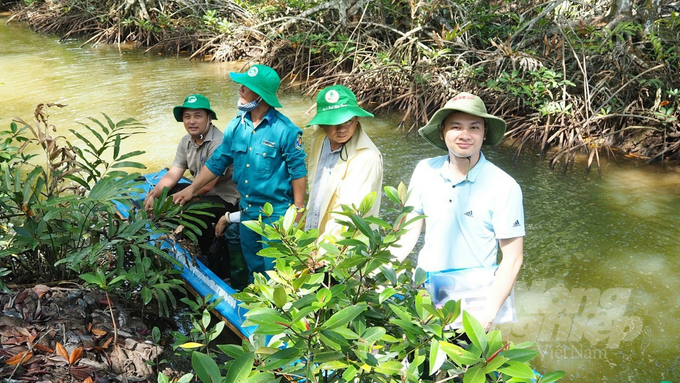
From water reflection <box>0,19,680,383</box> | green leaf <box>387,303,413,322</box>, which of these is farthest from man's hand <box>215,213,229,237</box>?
green leaf <box>387,303,413,322</box>

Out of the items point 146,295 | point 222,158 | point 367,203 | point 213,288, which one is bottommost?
point 213,288

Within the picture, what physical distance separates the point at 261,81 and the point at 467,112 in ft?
4.52

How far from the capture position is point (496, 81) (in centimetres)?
692

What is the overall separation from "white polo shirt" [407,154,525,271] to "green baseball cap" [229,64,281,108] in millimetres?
1133

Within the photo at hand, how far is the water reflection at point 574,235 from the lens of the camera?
3.40 meters

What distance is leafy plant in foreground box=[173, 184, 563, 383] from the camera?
3.96 feet

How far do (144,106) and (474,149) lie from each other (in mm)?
7300

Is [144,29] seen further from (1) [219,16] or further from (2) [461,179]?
(2) [461,179]

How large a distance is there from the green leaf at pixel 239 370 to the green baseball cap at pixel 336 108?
56.0 inches

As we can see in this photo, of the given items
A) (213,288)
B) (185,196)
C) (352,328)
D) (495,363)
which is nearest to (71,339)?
(213,288)

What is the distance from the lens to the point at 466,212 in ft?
6.86

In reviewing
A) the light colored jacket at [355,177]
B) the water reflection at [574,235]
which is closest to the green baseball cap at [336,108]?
the light colored jacket at [355,177]

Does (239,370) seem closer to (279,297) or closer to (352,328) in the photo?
(279,297)

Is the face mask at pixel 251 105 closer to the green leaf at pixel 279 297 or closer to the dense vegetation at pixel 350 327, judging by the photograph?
the dense vegetation at pixel 350 327
